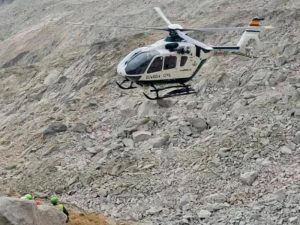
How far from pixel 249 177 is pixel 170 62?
15.4 feet

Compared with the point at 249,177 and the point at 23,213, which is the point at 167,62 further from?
the point at 23,213

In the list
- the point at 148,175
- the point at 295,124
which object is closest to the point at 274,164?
the point at 295,124

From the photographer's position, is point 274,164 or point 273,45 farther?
point 273,45

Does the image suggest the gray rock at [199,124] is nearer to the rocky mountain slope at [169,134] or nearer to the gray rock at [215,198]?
the rocky mountain slope at [169,134]

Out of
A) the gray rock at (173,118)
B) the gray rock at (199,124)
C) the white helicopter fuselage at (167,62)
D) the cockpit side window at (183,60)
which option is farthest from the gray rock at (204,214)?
the gray rock at (173,118)

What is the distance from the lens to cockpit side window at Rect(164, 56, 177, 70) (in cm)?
1809

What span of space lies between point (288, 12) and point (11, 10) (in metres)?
35.8

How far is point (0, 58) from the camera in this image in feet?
121

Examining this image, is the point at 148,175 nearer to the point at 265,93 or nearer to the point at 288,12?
the point at 265,93

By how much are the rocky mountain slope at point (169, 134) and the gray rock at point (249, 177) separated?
0.16 feet

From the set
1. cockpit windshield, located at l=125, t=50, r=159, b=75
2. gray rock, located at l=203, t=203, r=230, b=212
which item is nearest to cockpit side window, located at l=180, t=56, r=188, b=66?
cockpit windshield, located at l=125, t=50, r=159, b=75

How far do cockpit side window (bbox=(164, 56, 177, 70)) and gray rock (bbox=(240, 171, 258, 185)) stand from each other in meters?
4.41

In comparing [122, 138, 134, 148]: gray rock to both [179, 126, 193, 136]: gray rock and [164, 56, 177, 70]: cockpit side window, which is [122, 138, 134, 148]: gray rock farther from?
[164, 56, 177, 70]: cockpit side window

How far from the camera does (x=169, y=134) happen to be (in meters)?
20.3
